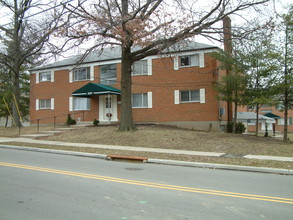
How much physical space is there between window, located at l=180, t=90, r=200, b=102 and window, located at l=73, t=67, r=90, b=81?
948 cm

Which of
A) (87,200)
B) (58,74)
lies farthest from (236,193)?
(58,74)

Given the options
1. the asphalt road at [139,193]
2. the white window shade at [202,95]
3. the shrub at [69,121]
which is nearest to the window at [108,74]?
the shrub at [69,121]

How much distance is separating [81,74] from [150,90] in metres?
7.66

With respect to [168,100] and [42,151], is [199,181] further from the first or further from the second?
[168,100]

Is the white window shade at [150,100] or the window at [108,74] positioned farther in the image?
the window at [108,74]

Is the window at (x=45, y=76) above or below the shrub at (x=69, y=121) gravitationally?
above

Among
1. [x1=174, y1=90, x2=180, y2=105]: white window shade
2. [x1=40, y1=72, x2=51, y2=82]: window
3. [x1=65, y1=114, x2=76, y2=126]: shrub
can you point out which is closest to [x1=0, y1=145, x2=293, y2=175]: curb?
[x1=65, y1=114, x2=76, y2=126]: shrub

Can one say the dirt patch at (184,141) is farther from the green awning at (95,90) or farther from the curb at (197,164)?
the green awning at (95,90)

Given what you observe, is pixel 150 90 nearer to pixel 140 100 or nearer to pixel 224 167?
pixel 140 100

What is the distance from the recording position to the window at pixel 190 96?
21.7 meters

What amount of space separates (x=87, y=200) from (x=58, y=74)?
78.1ft

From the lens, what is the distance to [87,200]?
17.9 ft

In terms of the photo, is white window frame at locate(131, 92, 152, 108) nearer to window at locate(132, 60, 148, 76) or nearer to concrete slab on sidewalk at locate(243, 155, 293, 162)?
window at locate(132, 60, 148, 76)

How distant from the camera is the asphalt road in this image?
15.7ft
